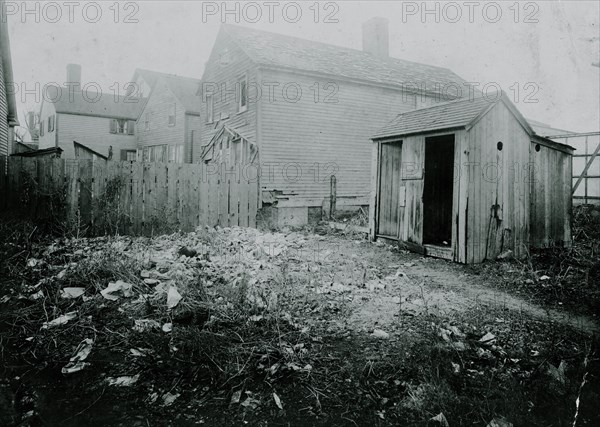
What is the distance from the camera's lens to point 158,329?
164 inches

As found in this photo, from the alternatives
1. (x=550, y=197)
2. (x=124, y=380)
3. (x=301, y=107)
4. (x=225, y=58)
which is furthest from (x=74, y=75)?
(x=124, y=380)

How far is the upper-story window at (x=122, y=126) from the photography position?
1368 inches

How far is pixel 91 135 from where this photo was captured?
3394cm

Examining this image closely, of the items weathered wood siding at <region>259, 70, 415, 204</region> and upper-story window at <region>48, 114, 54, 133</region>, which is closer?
weathered wood siding at <region>259, 70, 415, 204</region>

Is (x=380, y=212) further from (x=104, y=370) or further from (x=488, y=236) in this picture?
(x=104, y=370)

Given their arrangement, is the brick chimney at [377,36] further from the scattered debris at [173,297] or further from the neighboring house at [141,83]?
the scattered debris at [173,297]

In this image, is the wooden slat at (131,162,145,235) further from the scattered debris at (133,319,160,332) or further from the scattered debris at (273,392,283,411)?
the scattered debris at (273,392,283,411)

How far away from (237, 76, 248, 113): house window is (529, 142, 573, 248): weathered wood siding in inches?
430

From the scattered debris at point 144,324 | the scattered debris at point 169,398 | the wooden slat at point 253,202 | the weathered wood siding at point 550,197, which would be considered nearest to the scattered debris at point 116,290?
the scattered debris at point 144,324

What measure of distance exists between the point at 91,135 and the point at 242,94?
2351 centimetres

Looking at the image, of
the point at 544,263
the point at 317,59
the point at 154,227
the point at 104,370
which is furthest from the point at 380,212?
the point at 317,59

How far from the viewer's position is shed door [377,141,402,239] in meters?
10.1

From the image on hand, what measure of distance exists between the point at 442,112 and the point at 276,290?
5.96 meters

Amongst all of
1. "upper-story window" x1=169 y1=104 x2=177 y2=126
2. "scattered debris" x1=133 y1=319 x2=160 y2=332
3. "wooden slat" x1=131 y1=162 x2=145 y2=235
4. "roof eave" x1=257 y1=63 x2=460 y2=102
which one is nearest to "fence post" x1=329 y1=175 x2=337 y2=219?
"roof eave" x1=257 y1=63 x2=460 y2=102
